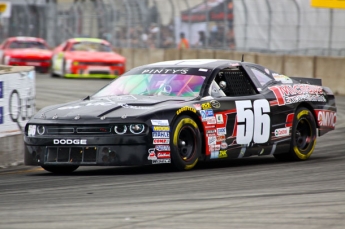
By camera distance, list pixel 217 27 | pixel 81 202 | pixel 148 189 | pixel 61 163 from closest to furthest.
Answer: pixel 81 202 < pixel 148 189 < pixel 61 163 < pixel 217 27

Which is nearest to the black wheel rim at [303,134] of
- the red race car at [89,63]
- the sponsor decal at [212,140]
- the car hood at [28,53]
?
the sponsor decal at [212,140]

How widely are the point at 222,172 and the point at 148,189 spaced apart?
68.1 inches

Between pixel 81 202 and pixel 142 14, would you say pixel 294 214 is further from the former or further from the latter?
pixel 142 14

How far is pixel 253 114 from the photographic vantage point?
10812mm

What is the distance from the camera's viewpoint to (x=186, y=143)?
9.95 meters

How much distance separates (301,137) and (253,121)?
3.88 feet

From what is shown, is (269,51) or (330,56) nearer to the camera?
(330,56)

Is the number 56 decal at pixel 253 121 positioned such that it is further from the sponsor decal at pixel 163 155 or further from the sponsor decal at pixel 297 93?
the sponsor decal at pixel 163 155

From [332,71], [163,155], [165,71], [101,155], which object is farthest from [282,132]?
[332,71]

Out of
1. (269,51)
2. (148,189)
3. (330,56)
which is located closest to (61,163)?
(148,189)

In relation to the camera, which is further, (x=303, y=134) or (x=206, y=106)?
(x=303, y=134)

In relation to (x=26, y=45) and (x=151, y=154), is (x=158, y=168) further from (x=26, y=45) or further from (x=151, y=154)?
(x=26, y=45)

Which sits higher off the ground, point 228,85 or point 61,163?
point 228,85

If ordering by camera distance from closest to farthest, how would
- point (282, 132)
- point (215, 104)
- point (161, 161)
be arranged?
point (161, 161)
point (215, 104)
point (282, 132)
